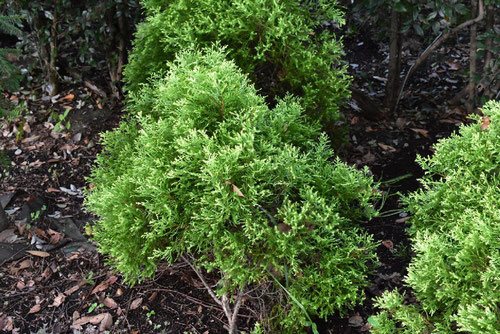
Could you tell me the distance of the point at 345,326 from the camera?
9.48 feet

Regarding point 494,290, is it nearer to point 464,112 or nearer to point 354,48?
point 464,112

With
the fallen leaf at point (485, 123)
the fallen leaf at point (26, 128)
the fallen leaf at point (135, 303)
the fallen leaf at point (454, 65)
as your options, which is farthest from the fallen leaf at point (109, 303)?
the fallen leaf at point (454, 65)

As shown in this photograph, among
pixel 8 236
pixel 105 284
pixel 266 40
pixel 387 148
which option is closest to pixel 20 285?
pixel 8 236

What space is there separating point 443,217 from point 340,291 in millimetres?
546

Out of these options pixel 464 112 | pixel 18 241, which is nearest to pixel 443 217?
pixel 464 112

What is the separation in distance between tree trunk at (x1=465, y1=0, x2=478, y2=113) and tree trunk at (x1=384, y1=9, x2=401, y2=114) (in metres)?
0.55

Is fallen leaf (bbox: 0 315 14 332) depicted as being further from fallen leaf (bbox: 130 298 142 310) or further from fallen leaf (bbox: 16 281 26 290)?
fallen leaf (bbox: 130 298 142 310)

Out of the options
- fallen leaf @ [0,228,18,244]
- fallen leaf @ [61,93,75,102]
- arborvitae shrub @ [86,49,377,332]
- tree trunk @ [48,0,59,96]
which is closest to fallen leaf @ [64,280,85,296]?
fallen leaf @ [0,228,18,244]

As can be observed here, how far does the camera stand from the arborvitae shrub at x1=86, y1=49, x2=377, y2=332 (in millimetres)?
2355

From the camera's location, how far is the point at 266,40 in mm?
3049

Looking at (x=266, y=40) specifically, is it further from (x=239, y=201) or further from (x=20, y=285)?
(x=20, y=285)

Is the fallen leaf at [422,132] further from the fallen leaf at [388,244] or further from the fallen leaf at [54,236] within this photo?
the fallen leaf at [54,236]

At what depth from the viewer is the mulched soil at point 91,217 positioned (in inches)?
128

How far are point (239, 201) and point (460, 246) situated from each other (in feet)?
2.89
